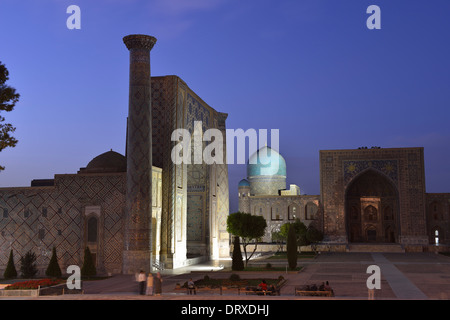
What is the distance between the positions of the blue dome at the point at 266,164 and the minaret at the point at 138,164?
32828 millimetres

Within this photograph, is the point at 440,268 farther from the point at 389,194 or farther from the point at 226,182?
the point at 389,194

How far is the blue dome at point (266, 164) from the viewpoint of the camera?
52.1 meters

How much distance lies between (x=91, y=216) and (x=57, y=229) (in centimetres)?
158

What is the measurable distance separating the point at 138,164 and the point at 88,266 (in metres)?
4.26

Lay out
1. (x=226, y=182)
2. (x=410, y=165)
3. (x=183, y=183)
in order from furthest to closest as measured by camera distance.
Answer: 1. (x=410, y=165)
2. (x=226, y=182)
3. (x=183, y=183)

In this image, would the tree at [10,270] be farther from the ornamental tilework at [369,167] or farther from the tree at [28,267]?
the ornamental tilework at [369,167]

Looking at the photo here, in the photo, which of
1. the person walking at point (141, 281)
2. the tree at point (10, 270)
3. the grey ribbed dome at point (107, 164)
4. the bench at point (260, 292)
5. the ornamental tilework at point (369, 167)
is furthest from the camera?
the ornamental tilework at point (369, 167)

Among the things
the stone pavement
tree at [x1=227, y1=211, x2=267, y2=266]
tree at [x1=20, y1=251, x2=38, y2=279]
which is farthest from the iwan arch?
tree at [x1=20, y1=251, x2=38, y2=279]

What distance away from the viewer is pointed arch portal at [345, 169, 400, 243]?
40.1 meters

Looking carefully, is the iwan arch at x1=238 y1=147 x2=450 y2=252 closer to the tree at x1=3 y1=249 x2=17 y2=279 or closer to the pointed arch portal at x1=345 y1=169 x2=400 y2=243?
the pointed arch portal at x1=345 y1=169 x2=400 y2=243

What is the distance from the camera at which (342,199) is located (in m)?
38.1

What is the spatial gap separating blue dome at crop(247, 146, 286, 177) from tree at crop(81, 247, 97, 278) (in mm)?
34355

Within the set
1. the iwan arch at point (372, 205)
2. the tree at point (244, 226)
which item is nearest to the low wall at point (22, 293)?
the tree at point (244, 226)
